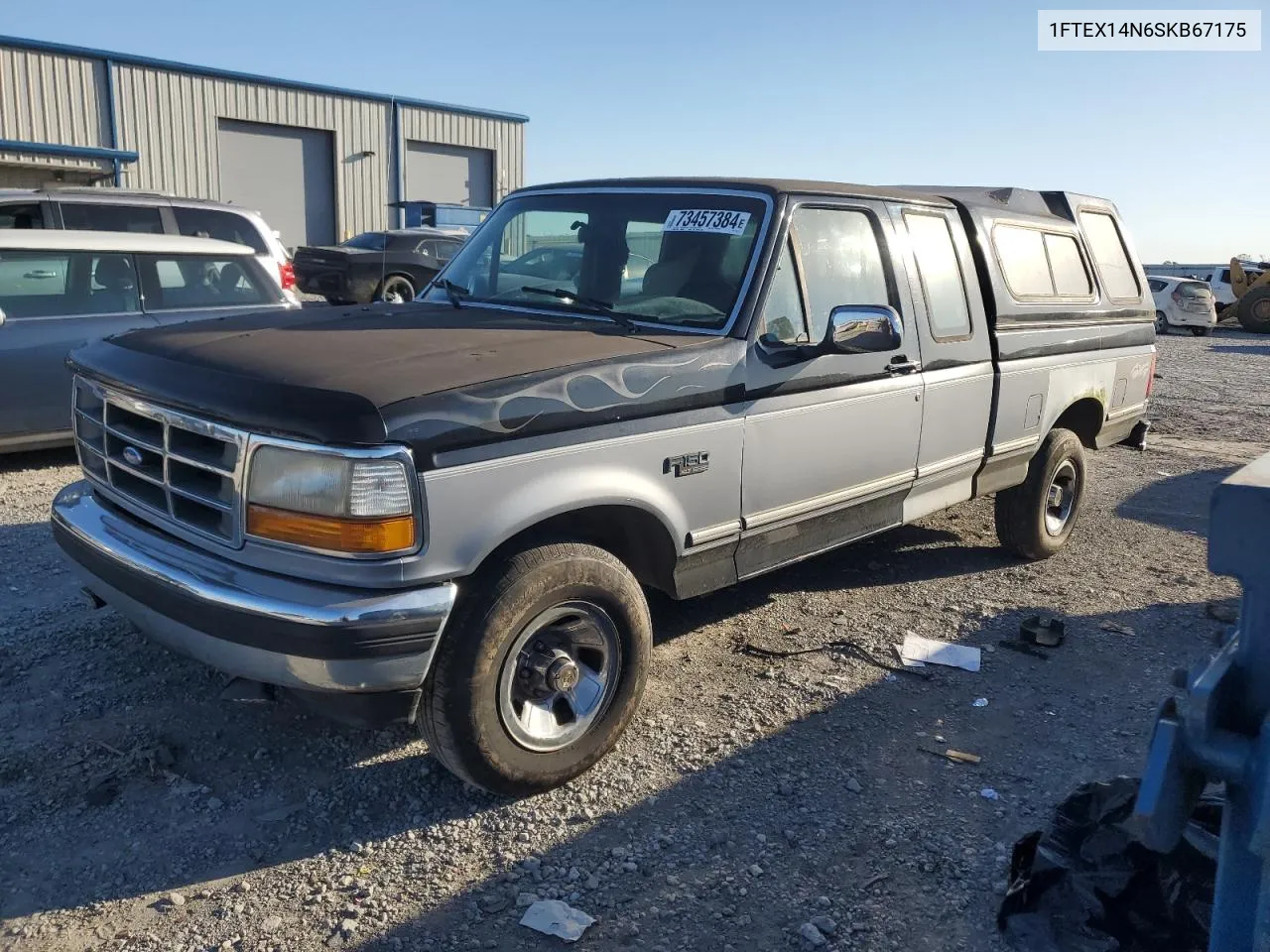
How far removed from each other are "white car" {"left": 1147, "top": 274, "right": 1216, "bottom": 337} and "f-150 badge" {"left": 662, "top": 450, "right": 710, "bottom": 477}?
78.5ft

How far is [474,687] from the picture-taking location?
3.09m

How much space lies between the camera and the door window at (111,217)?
9.05 metres

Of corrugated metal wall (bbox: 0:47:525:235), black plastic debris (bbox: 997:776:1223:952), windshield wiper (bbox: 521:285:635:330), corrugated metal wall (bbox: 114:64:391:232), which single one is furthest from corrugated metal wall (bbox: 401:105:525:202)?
black plastic debris (bbox: 997:776:1223:952)

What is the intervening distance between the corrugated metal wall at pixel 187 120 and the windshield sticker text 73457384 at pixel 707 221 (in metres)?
21.6

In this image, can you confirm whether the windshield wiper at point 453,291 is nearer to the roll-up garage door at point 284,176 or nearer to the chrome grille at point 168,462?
the chrome grille at point 168,462

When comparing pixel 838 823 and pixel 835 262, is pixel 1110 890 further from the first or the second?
pixel 835 262

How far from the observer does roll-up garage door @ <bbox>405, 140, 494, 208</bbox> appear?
95.8 feet

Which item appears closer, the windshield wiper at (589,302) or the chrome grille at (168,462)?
the chrome grille at (168,462)

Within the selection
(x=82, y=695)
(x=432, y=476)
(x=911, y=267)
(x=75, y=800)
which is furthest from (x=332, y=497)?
(x=911, y=267)

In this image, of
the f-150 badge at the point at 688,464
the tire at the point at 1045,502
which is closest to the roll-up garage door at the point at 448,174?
the tire at the point at 1045,502

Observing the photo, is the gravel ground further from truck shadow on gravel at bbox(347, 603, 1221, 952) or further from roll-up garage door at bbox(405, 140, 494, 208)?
roll-up garage door at bbox(405, 140, 494, 208)

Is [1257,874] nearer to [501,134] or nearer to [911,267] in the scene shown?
[911,267]

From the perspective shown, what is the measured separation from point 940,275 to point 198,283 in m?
5.54

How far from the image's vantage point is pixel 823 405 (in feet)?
13.7
